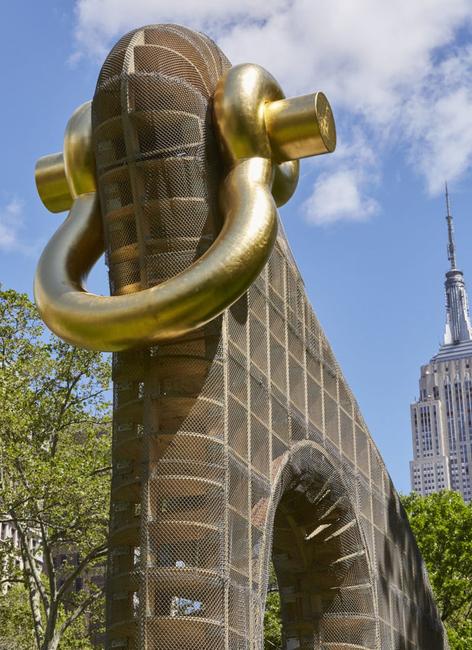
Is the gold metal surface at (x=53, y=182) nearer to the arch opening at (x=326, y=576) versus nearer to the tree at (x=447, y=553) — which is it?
the arch opening at (x=326, y=576)

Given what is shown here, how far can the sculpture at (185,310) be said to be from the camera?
9.76 meters

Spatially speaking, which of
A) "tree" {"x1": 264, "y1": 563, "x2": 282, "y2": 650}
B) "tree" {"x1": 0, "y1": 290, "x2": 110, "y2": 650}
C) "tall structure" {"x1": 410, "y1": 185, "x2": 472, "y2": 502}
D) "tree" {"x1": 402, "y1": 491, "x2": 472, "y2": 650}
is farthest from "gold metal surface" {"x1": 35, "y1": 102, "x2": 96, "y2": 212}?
"tall structure" {"x1": 410, "y1": 185, "x2": 472, "y2": 502}

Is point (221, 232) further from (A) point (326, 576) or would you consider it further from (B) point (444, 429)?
(B) point (444, 429)

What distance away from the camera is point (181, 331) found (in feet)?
32.3

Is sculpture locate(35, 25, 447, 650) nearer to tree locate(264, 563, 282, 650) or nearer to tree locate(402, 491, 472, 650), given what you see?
Answer: tree locate(402, 491, 472, 650)

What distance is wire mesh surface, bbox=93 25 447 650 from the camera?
32.4 feet

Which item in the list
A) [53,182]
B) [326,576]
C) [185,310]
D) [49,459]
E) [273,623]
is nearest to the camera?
[185,310]

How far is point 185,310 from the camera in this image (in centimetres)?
964

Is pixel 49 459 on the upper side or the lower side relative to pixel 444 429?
lower

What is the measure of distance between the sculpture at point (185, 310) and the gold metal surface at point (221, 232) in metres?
0.02

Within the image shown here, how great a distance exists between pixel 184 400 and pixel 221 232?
1787 mm

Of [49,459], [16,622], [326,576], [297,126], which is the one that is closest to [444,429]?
[16,622]

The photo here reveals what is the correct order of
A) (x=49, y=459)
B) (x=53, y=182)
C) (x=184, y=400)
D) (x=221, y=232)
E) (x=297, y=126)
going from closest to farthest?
(x=221, y=232), (x=184, y=400), (x=297, y=126), (x=53, y=182), (x=49, y=459)

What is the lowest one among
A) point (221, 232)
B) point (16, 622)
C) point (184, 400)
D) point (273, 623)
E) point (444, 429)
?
point (273, 623)
